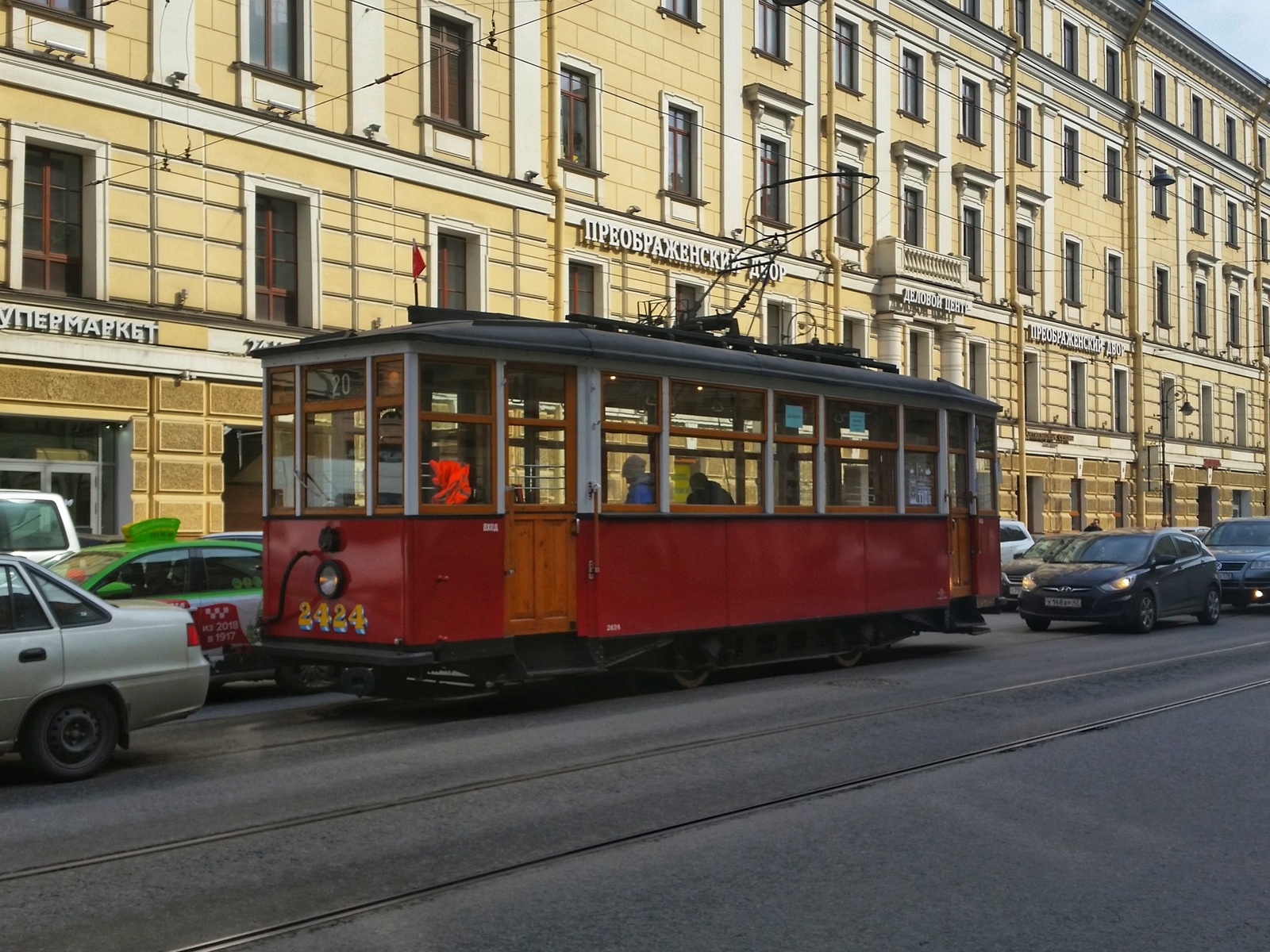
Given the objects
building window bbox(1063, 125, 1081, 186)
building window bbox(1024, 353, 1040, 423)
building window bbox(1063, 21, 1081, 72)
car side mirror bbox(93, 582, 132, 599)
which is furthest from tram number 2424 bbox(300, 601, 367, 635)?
building window bbox(1063, 21, 1081, 72)

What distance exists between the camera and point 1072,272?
150 feet

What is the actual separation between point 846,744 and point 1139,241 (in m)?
42.7

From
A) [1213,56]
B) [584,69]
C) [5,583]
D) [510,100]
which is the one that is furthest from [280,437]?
[1213,56]

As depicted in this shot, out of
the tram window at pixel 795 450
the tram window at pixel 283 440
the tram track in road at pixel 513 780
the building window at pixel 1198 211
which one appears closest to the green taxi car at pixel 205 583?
the tram window at pixel 283 440

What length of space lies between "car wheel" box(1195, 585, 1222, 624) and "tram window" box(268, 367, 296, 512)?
15.3m

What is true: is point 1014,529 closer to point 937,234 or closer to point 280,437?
point 937,234

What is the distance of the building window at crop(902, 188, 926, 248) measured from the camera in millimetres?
37750

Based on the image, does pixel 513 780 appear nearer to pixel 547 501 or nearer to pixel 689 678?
pixel 547 501

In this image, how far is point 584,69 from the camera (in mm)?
28000

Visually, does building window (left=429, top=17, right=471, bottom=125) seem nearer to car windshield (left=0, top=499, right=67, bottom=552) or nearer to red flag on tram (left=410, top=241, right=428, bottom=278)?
red flag on tram (left=410, top=241, right=428, bottom=278)

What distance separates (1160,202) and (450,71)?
108ft

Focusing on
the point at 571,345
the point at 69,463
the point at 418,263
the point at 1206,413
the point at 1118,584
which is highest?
the point at 418,263

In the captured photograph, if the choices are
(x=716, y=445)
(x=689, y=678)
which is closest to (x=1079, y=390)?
(x=716, y=445)

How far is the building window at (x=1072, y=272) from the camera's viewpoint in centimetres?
4512
